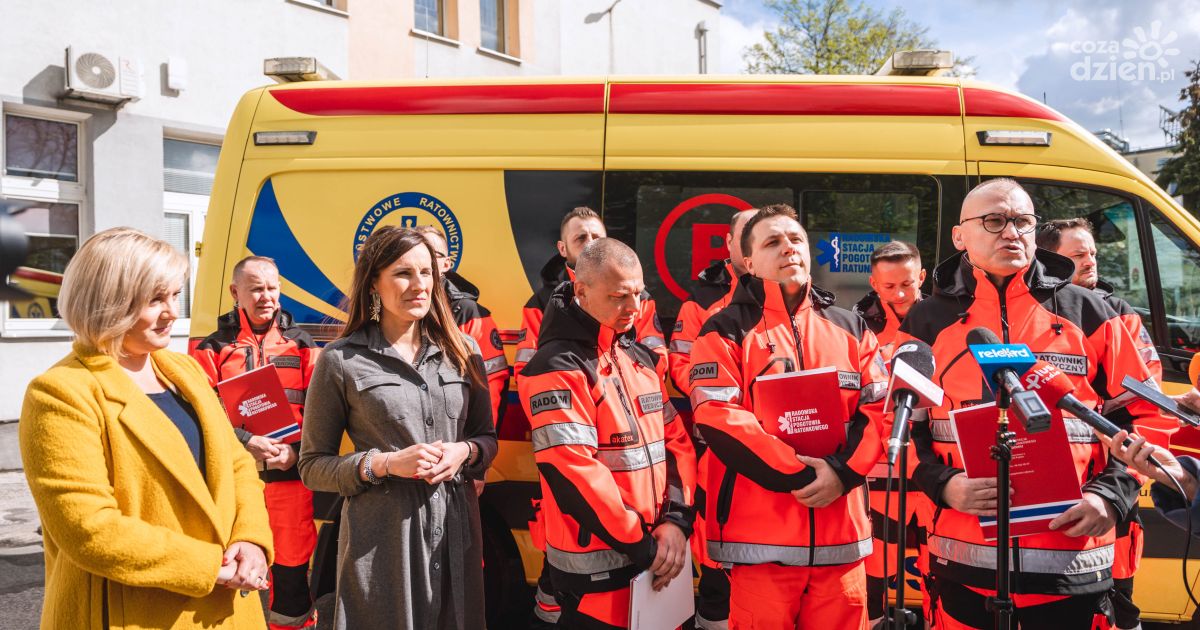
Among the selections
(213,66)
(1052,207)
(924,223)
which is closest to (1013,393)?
(924,223)

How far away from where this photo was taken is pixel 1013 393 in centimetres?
172

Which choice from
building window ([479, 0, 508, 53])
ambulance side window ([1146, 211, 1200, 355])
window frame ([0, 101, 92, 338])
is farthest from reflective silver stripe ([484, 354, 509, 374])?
building window ([479, 0, 508, 53])

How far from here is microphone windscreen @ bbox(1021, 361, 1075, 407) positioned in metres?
2.27

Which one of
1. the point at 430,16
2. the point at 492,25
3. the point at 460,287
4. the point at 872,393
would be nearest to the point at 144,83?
the point at 430,16

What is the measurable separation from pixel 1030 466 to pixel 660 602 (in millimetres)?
1175

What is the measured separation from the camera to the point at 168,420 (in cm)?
199

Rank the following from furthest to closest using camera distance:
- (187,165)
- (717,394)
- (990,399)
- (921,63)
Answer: (187,165), (921,63), (717,394), (990,399)

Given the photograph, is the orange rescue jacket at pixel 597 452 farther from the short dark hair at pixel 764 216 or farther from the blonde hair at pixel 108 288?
the blonde hair at pixel 108 288

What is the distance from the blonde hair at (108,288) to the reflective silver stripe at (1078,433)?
2.62 m

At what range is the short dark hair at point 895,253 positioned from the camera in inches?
136

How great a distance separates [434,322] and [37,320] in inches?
326

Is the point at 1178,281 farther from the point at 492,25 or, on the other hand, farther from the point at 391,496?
the point at 492,25

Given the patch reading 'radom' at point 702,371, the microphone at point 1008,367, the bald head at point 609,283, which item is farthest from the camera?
the patch reading 'radom' at point 702,371

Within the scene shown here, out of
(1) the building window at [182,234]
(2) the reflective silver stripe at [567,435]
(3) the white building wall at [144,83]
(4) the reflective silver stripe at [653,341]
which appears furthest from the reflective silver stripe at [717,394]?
(1) the building window at [182,234]
